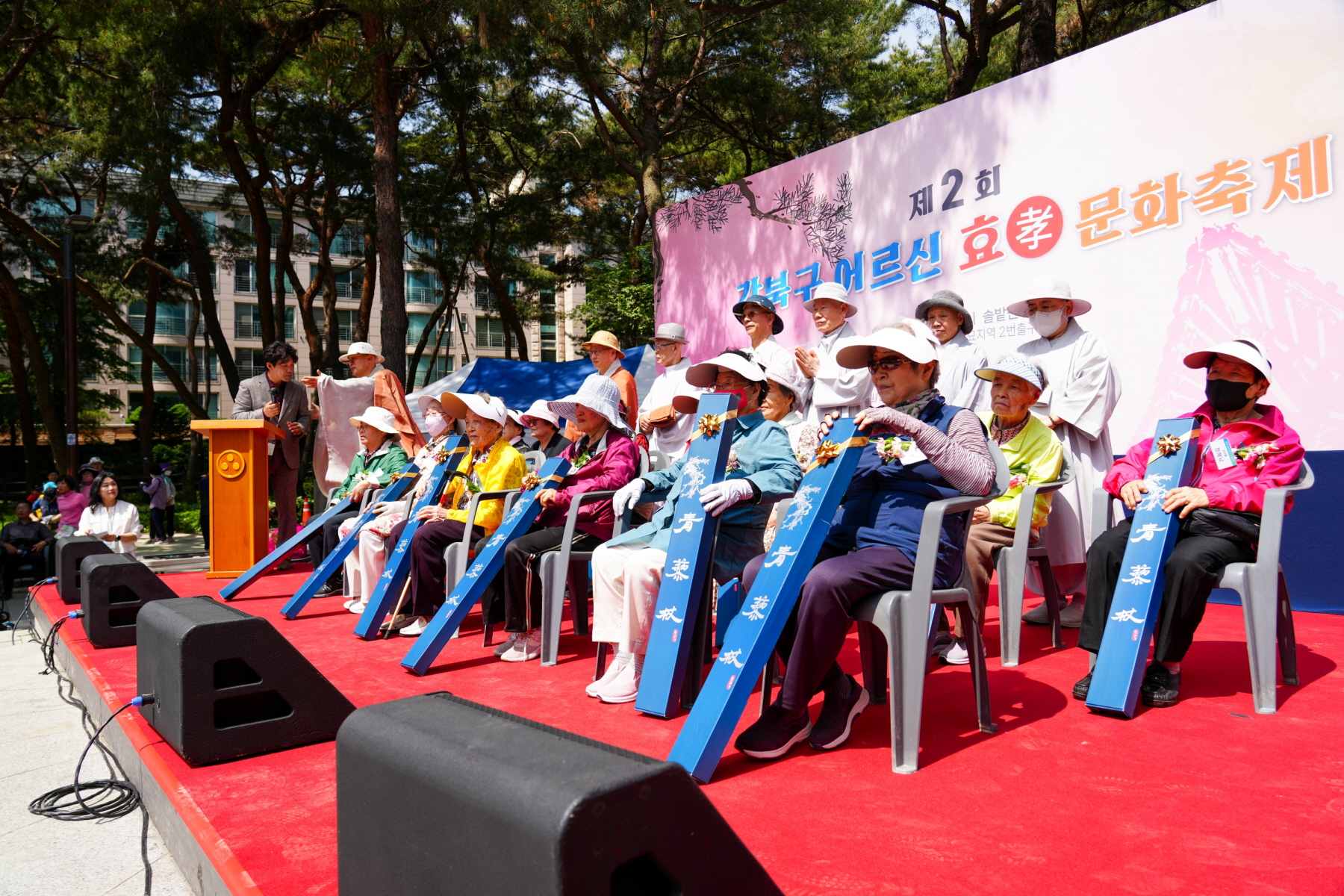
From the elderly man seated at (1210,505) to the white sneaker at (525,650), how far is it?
7.87ft

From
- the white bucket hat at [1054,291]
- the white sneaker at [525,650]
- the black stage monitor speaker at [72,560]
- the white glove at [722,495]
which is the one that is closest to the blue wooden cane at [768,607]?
the white glove at [722,495]

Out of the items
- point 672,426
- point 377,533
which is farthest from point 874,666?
point 377,533

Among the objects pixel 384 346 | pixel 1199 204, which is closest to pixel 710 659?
pixel 1199 204

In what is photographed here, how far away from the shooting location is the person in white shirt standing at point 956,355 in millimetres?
5047

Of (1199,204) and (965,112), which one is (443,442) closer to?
(965,112)

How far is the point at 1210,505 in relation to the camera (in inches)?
132

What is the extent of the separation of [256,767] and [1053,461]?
348 centimetres

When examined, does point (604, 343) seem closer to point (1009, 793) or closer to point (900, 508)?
point (900, 508)

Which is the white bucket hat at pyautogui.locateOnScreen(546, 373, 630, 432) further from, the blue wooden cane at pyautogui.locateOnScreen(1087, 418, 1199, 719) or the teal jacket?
the blue wooden cane at pyautogui.locateOnScreen(1087, 418, 1199, 719)

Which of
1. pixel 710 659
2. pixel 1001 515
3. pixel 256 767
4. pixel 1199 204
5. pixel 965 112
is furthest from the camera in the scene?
pixel 965 112

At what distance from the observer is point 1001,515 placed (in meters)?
4.24

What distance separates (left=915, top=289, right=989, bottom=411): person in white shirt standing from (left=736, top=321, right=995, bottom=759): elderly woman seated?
1808mm

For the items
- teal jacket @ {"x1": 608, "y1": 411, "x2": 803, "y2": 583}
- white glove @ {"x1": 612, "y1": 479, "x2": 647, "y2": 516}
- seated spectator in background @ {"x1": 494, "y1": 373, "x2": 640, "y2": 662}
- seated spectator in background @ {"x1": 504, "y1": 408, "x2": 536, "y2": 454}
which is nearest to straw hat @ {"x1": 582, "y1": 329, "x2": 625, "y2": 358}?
seated spectator in background @ {"x1": 504, "y1": 408, "x2": 536, "y2": 454}

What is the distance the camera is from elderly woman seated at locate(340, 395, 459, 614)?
227 inches
